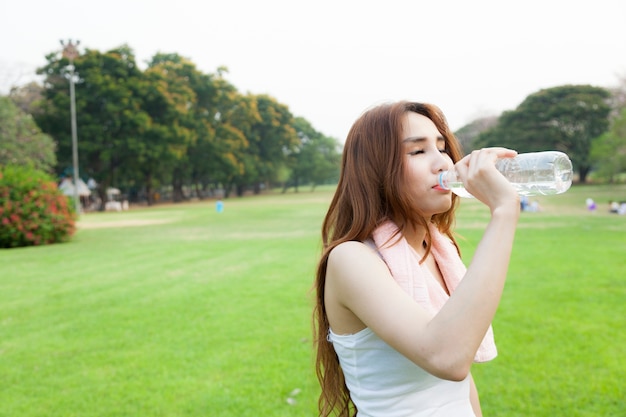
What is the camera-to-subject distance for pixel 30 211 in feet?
52.3

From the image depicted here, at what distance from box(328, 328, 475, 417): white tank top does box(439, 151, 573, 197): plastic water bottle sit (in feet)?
1.58

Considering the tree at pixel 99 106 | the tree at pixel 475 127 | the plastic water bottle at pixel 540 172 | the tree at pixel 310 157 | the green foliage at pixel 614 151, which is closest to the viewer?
the plastic water bottle at pixel 540 172

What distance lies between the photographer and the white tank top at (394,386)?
139 centimetres

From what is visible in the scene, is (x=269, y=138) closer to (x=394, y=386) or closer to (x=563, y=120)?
(x=563, y=120)

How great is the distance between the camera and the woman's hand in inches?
49.6

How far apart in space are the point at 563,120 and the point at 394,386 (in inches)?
1871

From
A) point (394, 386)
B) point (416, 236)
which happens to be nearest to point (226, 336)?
point (416, 236)

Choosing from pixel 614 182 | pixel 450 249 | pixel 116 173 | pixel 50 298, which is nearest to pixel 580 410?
pixel 450 249

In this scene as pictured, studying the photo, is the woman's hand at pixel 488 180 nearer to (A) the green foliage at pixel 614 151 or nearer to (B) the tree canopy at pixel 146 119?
(A) the green foliage at pixel 614 151

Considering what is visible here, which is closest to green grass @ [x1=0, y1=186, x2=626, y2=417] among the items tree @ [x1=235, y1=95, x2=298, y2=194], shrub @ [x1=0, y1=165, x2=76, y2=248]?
shrub @ [x1=0, y1=165, x2=76, y2=248]

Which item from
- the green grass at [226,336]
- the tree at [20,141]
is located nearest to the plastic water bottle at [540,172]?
the green grass at [226,336]

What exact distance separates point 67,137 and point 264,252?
2833 centimetres

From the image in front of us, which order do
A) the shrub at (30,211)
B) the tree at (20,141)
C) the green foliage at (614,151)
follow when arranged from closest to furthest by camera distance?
the shrub at (30,211) → the green foliage at (614,151) → the tree at (20,141)

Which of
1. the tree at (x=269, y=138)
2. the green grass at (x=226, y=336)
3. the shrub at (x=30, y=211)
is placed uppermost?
the tree at (x=269, y=138)
